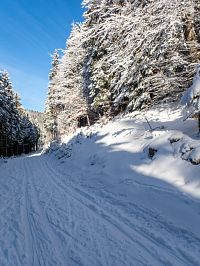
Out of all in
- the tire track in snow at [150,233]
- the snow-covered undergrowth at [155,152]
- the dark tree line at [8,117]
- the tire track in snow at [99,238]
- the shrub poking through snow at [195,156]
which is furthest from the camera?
the dark tree line at [8,117]

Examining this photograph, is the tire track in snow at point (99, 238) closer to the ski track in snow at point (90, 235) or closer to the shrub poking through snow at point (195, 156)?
the ski track in snow at point (90, 235)

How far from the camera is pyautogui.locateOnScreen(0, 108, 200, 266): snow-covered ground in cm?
473

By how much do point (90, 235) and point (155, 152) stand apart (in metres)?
5.16

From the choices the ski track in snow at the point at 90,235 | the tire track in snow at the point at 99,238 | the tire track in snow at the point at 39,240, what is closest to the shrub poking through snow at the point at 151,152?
the ski track in snow at the point at 90,235

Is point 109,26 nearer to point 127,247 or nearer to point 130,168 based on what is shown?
point 130,168

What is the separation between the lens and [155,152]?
10.2 meters

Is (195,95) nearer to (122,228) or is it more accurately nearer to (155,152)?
(155,152)

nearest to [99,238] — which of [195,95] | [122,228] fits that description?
[122,228]

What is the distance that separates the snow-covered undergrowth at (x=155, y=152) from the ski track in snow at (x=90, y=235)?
3.06 feet

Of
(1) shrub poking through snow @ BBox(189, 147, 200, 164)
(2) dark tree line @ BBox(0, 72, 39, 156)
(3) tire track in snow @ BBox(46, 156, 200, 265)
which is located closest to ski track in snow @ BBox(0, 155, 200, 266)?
(3) tire track in snow @ BBox(46, 156, 200, 265)

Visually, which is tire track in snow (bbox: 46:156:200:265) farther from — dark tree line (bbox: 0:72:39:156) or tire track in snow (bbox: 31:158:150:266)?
dark tree line (bbox: 0:72:39:156)

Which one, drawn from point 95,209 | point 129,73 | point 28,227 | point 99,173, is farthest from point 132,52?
point 28,227

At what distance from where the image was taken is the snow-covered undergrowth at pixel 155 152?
26.3 ft

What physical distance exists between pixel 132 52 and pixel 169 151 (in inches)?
149
